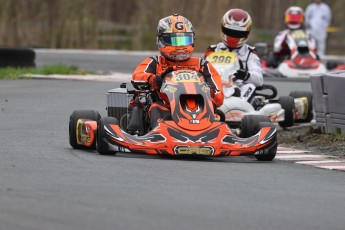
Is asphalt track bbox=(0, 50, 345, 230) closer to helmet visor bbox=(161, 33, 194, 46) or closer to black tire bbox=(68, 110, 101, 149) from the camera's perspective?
black tire bbox=(68, 110, 101, 149)

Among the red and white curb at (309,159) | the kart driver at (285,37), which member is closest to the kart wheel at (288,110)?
the red and white curb at (309,159)

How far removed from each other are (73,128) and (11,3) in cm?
2076

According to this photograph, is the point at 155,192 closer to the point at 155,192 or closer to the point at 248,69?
the point at 155,192

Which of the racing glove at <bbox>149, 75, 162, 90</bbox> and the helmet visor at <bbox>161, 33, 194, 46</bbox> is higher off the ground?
→ the helmet visor at <bbox>161, 33, 194, 46</bbox>

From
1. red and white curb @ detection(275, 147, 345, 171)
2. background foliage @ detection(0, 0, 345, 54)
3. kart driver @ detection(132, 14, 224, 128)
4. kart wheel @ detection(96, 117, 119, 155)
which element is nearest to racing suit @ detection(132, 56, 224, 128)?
kart driver @ detection(132, 14, 224, 128)

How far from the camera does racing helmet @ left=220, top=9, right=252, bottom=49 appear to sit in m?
16.1

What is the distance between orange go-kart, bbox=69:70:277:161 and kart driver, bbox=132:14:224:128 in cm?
25

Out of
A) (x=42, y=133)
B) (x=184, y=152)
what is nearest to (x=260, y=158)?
(x=184, y=152)

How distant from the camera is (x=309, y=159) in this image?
1209 centimetres

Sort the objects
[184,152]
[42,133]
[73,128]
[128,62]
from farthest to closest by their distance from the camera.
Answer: [128,62] → [42,133] → [73,128] → [184,152]

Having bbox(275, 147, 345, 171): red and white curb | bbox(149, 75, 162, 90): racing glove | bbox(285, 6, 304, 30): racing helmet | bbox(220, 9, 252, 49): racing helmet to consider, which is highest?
bbox(220, 9, 252, 49): racing helmet

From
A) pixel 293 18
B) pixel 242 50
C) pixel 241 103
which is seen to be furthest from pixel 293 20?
pixel 241 103

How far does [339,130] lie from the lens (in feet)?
45.8

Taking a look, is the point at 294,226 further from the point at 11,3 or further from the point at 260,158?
the point at 11,3
